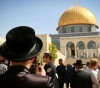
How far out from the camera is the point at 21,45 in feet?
4.77

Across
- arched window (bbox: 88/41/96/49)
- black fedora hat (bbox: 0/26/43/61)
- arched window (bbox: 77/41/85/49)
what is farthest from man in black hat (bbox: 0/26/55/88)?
arched window (bbox: 88/41/96/49)

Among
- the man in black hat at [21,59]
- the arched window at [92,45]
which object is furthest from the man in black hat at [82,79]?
the arched window at [92,45]

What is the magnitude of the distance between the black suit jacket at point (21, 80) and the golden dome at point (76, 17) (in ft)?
139

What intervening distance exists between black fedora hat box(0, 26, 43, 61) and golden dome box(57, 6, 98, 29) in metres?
42.3

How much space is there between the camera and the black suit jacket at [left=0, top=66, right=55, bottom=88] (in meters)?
1.39

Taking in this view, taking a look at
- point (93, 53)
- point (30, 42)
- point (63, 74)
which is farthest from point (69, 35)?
point (30, 42)

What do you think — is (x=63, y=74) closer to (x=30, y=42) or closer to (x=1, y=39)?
(x=30, y=42)

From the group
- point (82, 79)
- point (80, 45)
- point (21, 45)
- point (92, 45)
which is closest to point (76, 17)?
point (80, 45)

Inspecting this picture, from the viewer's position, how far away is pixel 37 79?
141 cm

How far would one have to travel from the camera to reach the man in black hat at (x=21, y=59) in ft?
4.60

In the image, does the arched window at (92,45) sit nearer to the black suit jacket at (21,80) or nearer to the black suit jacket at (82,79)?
the black suit jacket at (82,79)

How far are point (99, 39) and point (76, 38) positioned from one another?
4.20 m

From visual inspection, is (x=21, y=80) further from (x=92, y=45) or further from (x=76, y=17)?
(x=76, y=17)

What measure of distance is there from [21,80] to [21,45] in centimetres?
23
